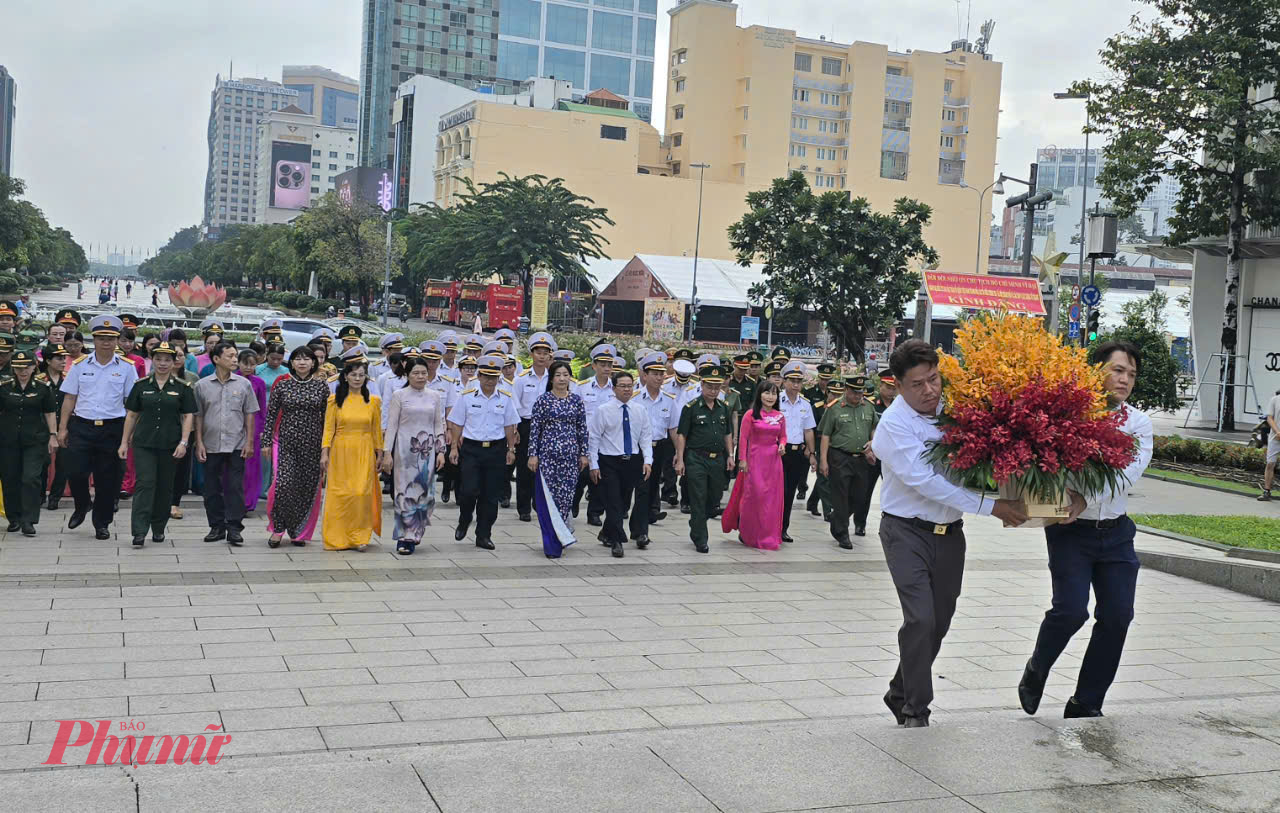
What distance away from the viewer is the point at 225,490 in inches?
441

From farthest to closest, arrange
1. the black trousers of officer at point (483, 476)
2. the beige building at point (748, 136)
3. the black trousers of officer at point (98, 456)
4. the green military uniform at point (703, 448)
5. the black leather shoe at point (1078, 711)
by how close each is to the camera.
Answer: the beige building at point (748, 136) < the green military uniform at point (703, 448) < the black trousers of officer at point (483, 476) < the black trousers of officer at point (98, 456) < the black leather shoe at point (1078, 711)

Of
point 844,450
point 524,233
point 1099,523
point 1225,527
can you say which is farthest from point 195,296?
point 1099,523

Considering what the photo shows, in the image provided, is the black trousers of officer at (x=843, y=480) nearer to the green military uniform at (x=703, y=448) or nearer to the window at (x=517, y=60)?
the green military uniform at (x=703, y=448)

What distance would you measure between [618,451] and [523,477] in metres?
2.37

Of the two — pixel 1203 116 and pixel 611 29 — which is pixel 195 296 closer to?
pixel 1203 116

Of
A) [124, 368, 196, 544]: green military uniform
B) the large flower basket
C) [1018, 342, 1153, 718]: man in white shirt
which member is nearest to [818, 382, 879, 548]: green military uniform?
[124, 368, 196, 544]: green military uniform

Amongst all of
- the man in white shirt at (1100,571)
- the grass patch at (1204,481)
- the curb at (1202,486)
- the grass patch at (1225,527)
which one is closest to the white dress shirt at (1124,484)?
the man in white shirt at (1100,571)

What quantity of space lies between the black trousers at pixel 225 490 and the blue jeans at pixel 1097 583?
756cm

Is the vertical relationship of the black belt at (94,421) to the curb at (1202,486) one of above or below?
above

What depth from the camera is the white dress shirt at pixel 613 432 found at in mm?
11633

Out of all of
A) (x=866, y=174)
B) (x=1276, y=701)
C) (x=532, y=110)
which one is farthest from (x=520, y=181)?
(x=1276, y=701)

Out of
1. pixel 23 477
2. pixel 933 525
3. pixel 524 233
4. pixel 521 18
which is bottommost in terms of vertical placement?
pixel 23 477

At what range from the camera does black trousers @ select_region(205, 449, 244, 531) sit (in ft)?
36.2

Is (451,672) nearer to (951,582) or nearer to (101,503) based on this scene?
(951,582)
